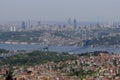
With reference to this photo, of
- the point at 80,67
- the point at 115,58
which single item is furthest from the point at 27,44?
the point at 80,67

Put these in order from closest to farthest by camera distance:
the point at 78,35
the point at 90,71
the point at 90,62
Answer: the point at 90,71 < the point at 90,62 < the point at 78,35

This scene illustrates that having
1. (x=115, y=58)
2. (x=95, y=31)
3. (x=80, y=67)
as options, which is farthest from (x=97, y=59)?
(x=95, y=31)

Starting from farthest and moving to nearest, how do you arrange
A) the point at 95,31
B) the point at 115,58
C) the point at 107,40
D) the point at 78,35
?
the point at 95,31
the point at 78,35
the point at 107,40
the point at 115,58

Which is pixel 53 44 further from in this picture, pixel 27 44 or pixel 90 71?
pixel 90 71

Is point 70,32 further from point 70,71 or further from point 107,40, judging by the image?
point 70,71

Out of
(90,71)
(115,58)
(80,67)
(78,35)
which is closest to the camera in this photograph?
(90,71)

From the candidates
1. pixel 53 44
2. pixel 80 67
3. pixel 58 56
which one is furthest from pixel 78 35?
pixel 80 67

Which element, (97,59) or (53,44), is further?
(53,44)

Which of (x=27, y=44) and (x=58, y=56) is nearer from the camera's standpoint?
(x=58, y=56)

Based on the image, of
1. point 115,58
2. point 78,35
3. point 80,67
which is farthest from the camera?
point 78,35
